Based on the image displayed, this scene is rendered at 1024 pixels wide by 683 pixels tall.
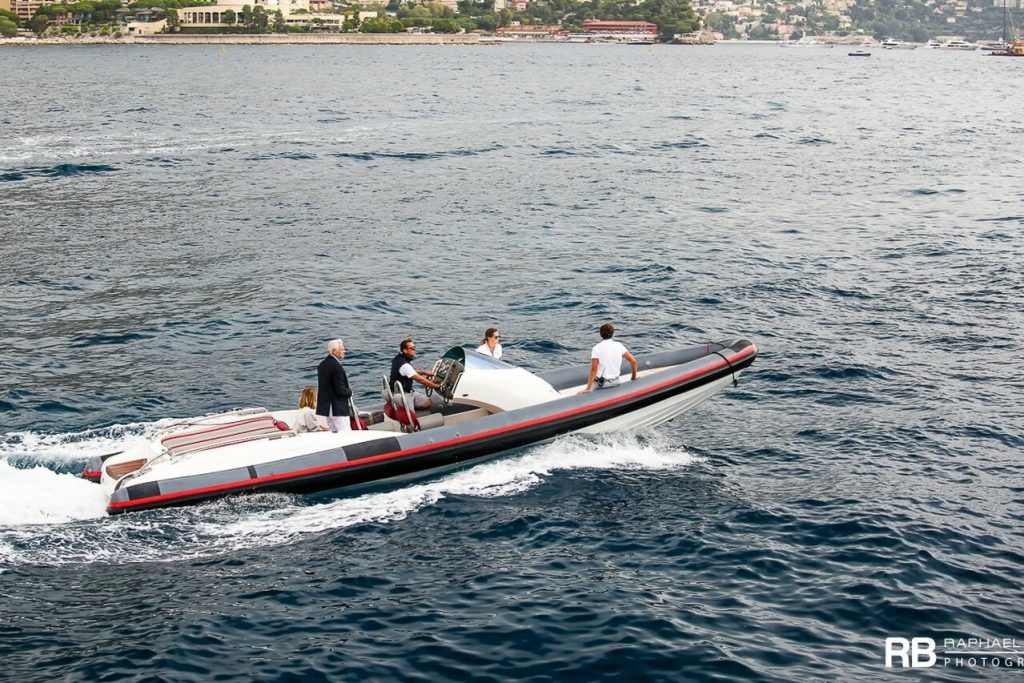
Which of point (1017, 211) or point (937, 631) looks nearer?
point (937, 631)

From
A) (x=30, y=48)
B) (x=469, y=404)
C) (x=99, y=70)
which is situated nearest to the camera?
(x=469, y=404)

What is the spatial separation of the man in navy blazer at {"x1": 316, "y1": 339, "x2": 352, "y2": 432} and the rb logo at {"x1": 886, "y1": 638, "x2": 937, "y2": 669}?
7961 mm

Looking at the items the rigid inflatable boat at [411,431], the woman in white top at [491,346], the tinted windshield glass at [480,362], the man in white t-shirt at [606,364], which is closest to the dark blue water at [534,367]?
the rigid inflatable boat at [411,431]

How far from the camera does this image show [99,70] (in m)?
130

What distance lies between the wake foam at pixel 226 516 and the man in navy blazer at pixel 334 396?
3.73ft

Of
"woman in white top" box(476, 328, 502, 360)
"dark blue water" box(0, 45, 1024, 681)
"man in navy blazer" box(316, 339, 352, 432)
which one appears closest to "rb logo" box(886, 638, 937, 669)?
"dark blue water" box(0, 45, 1024, 681)

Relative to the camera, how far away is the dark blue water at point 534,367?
13.1 metres

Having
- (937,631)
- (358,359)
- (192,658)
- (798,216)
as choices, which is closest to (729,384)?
(937,631)

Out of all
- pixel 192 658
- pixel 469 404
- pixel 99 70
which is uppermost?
pixel 99 70

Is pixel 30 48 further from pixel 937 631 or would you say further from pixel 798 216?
pixel 937 631

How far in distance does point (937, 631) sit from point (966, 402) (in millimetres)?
8579

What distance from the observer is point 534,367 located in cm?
2284

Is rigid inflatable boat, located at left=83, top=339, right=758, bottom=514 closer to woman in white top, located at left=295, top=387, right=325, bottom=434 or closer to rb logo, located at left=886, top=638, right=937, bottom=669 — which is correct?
woman in white top, located at left=295, top=387, right=325, bottom=434

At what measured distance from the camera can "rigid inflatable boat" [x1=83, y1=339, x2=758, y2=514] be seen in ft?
51.4
